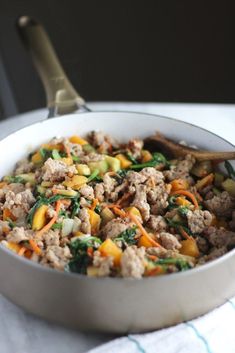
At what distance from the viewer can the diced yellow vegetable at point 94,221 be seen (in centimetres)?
173

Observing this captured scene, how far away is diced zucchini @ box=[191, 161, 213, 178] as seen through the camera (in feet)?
6.57

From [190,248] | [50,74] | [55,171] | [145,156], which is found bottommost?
[190,248]

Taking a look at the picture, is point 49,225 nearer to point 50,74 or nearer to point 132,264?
point 132,264

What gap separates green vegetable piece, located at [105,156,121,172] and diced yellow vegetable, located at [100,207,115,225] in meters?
0.25

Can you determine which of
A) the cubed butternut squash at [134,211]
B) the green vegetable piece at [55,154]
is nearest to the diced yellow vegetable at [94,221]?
the cubed butternut squash at [134,211]

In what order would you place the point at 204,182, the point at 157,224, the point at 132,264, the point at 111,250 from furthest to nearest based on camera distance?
the point at 204,182, the point at 157,224, the point at 111,250, the point at 132,264

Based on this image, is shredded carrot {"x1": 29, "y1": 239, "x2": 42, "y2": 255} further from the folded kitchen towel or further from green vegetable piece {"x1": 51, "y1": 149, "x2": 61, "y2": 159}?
green vegetable piece {"x1": 51, "y1": 149, "x2": 61, "y2": 159}

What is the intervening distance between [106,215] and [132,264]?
37 centimetres

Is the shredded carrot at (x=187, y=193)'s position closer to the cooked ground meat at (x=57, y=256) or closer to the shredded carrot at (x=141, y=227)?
the shredded carrot at (x=141, y=227)

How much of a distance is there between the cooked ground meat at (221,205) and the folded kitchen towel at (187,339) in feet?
1.27

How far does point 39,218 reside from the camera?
1684 millimetres

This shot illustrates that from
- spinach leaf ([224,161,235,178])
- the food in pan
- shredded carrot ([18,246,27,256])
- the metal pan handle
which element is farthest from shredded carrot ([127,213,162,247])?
the metal pan handle

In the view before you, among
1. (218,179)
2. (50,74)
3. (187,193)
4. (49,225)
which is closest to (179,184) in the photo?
(187,193)

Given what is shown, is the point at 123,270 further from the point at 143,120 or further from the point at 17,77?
the point at 17,77
